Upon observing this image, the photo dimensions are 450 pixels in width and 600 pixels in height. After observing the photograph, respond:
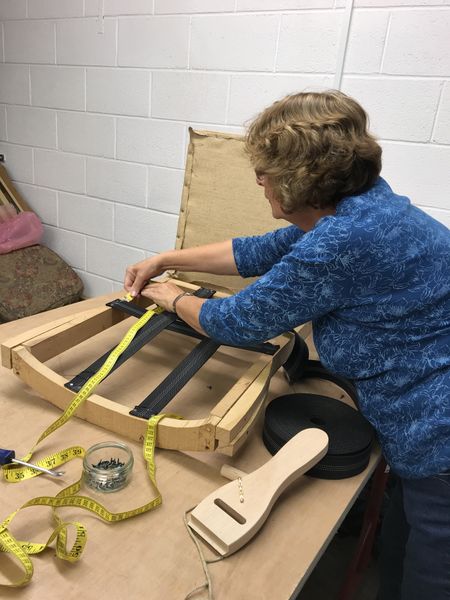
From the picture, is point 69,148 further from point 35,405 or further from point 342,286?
point 342,286

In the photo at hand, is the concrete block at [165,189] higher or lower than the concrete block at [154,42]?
lower

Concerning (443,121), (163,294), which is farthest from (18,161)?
(443,121)

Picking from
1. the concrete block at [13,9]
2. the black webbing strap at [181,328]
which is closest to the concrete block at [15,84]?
the concrete block at [13,9]

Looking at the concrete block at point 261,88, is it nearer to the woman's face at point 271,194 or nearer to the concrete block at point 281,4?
the concrete block at point 281,4

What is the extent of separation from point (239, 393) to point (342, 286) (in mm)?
291

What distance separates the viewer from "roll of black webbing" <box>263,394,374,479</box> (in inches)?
34.3

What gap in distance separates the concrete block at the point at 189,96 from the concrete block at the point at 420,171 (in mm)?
663

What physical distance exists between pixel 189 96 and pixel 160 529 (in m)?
1.67

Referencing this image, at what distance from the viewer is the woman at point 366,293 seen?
2.69ft

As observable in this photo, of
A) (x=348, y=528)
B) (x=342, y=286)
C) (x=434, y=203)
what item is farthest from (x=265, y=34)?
(x=348, y=528)

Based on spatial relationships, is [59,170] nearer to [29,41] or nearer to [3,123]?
[3,123]

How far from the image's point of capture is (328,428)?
0.95 metres

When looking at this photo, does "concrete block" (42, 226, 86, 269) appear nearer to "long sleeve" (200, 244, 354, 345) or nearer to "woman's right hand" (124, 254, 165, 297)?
"woman's right hand" (124, 254, 165, 297)

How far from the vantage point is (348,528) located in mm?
1692
